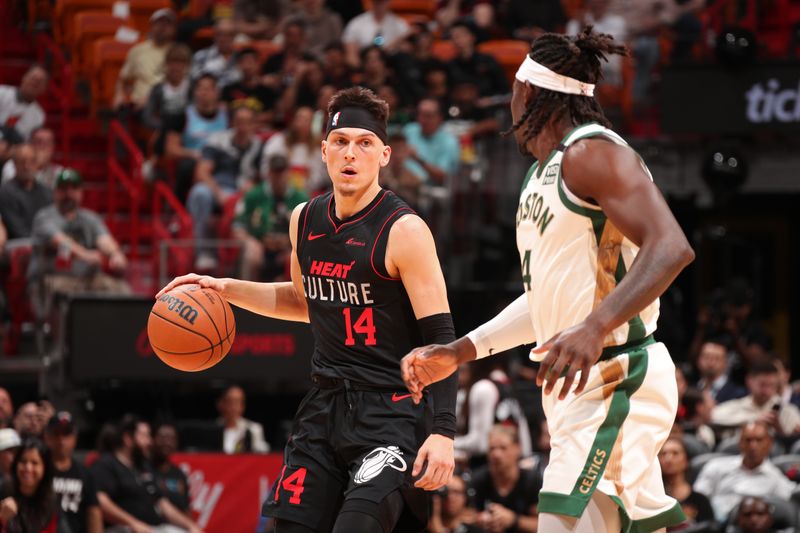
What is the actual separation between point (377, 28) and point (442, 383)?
38.7 feet

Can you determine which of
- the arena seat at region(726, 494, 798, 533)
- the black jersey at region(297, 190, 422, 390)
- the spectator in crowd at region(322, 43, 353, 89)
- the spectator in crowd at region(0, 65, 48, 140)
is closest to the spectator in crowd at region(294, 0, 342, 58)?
the spectator in crowd at region(322, 43, 353, 89)

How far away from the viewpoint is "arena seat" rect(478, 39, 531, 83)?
1597 centimetres

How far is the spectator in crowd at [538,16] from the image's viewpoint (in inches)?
651

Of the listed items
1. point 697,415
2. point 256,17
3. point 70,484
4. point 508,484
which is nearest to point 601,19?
point 256,17

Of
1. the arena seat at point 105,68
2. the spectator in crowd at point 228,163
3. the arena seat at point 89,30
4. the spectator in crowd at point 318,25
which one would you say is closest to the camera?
the spectator in crowd at point 228,163

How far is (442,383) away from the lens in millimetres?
5250

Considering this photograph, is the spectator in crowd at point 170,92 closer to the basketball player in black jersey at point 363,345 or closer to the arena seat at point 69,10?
the arena seat at point 69,10

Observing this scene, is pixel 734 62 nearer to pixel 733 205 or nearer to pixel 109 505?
pixel 733 205

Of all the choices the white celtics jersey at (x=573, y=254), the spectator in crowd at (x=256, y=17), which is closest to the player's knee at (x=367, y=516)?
the white celtics jersey at (x=573, y=254)

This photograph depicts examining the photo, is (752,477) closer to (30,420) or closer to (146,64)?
(30,420)

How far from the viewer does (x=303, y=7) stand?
16.7 metres

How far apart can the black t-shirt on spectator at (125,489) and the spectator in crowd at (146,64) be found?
5.86 m

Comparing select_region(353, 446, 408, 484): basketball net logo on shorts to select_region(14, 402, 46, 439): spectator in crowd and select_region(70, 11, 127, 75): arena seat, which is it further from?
select_region(70, 11, 127, 75): arena seat

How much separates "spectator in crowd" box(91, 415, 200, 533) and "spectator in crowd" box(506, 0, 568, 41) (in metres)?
7.60
